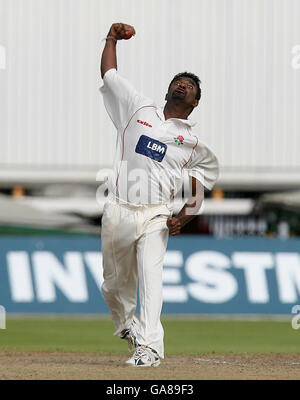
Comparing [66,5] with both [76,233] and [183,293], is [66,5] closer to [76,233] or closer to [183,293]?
[76,233]

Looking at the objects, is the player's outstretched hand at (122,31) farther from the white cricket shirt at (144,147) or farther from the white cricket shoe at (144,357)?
the white cricket shoe at (144,357)

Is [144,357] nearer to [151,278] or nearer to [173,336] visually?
[151,278]

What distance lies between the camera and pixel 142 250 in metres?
8.33

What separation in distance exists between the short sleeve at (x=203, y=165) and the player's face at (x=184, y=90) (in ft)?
1.42

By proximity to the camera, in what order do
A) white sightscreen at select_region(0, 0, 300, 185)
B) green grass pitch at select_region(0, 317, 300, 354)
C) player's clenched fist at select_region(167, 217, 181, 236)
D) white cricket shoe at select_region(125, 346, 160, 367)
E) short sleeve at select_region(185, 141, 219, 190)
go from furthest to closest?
white sightscreen at select_region(0, 0, 300, 185) → green grass pitch at select_region(0, 317, 300, 354) → short sleeve at select_region(185, 141, 219, 190) → player's clenched fist at select_region(167, 217, 181, 236) → white cricket shoe at select_region(125, 346, 160, 367)

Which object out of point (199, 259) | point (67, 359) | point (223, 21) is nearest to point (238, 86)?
point (223, 21)

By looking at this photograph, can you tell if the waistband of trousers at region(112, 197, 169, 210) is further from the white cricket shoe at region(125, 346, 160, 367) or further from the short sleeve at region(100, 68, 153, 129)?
the white cricket shoe at region(125, 346, 160, 367)

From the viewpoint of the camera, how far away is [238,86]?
2473cm

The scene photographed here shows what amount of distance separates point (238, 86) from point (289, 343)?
12283mm

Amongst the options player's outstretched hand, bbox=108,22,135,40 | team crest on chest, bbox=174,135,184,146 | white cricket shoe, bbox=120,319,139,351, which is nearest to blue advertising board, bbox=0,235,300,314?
white cricket shoe, bbox=120,319,139,351

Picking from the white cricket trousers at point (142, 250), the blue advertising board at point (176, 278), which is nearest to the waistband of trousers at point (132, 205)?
the white cricket trousers at point (142, 250)

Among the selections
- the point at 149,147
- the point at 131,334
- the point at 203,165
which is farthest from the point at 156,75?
the point at 149,147

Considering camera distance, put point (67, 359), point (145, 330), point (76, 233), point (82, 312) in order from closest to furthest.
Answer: point (145, 330) → point (67, 359) → point (82, 312) → point (76, 233)

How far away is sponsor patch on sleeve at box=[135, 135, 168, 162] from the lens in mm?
8258
